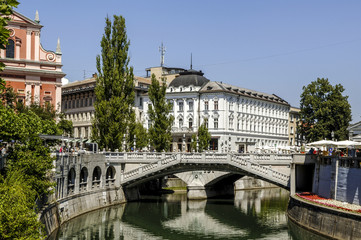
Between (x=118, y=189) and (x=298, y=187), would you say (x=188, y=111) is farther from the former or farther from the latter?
(x=298, y=187)

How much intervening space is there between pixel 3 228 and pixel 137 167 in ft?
129

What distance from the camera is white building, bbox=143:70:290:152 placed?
358 feet

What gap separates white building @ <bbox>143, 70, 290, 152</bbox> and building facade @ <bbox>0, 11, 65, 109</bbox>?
33.7 metres

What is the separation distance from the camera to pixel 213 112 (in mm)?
109750

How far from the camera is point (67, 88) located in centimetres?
12269

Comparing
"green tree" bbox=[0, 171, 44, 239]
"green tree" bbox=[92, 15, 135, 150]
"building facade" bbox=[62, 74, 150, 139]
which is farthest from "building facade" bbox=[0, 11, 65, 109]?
"green tree" bbox=[0, 171, 44, 239]

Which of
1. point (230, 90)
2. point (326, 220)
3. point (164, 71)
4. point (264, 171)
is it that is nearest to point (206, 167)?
point (264, 171)

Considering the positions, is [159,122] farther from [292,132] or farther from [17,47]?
[292,132]

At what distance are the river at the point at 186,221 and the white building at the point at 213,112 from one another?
36.2m

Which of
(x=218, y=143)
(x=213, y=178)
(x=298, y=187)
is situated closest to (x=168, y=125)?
(x=213, y=178)

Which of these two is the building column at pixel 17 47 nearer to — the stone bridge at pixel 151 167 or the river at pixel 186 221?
the stone bridge at pixel 151 167

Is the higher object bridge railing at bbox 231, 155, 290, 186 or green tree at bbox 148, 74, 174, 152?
green tree at bbox 148, 74, 174, 152

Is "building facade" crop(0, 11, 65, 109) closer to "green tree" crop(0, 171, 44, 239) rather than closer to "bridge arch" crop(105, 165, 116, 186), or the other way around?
"bridge arch" crop(105, 165, 116, 186)

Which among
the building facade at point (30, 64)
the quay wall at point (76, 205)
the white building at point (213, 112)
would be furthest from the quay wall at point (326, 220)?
the white building at point (213, 112)
